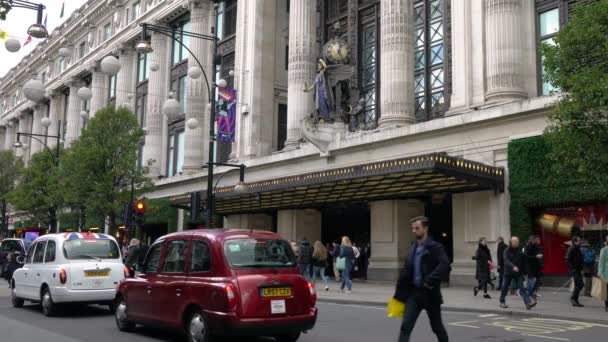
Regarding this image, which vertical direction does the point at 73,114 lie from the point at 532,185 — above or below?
above

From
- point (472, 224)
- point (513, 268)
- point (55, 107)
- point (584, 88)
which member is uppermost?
point (55, 107)

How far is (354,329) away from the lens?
12.1 m

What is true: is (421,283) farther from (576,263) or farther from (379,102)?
(379,102)

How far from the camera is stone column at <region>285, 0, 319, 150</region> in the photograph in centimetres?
3316

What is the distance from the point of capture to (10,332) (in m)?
11.6

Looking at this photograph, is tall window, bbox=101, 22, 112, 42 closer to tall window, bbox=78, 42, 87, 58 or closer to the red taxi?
tall window, bbox=78, 42, 87, 58

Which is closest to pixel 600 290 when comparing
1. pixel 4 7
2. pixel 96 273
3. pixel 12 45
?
pixel 96 273

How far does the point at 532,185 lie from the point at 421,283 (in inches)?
612

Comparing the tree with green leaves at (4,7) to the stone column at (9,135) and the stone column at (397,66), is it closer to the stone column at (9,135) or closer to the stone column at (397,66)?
the stone column at (397,66)

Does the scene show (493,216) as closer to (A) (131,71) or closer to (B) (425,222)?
(B) (425,222)

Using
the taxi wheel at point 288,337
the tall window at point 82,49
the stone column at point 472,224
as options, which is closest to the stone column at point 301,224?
the stone column at point 472,224

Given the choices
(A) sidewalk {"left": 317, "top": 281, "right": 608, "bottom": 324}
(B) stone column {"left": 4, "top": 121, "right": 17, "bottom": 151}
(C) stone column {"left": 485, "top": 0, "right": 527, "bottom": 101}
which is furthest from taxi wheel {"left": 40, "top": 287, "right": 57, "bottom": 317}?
(B) stone column {"left": 4, "top": 121, "right": 17, "bottom": 151}

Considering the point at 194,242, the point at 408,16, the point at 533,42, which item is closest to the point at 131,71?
the point at 408,16

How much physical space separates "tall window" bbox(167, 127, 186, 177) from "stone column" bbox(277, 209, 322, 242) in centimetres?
1300
